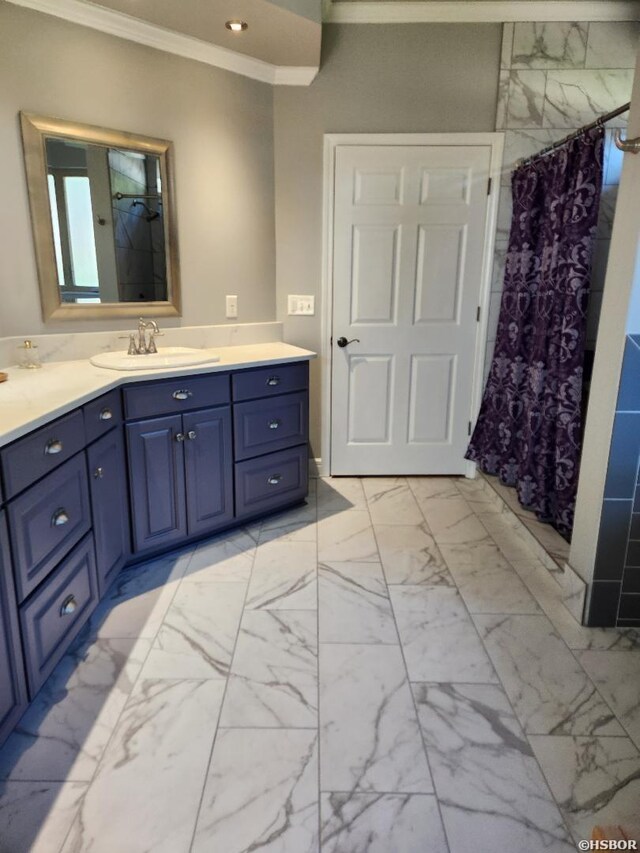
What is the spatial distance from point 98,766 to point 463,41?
3.54 meters

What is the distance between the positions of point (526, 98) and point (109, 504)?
295cm

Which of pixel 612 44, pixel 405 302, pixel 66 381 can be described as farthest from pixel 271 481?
pixel 612 44

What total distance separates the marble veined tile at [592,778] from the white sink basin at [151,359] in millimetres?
1836

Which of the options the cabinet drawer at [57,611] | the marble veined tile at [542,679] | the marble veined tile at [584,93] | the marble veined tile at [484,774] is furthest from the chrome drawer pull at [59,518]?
the marble veined tile at [584,93]

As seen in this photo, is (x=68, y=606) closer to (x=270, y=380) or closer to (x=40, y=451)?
(x=40, y=451)

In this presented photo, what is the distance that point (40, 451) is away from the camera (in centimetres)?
150

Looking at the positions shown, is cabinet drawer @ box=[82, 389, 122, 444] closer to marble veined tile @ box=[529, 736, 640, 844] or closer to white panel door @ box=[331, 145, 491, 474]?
white panel door @ box=[331, 145, 491, 474]

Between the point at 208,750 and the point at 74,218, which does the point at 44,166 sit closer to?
the point at 74,218

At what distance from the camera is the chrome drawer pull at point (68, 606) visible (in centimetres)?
165

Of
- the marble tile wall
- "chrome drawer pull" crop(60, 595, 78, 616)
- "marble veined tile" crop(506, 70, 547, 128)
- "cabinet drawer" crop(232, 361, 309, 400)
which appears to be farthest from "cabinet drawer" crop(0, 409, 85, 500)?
"marble veined tile" crop(506, 70, 547, 128)

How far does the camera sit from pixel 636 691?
64.6 inches

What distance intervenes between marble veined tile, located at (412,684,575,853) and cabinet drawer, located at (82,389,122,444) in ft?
4.49

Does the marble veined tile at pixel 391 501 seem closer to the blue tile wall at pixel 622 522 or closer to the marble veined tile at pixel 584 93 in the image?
the blue tile wall at pixel 622 522

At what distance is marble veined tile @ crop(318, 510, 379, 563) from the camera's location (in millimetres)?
2443
